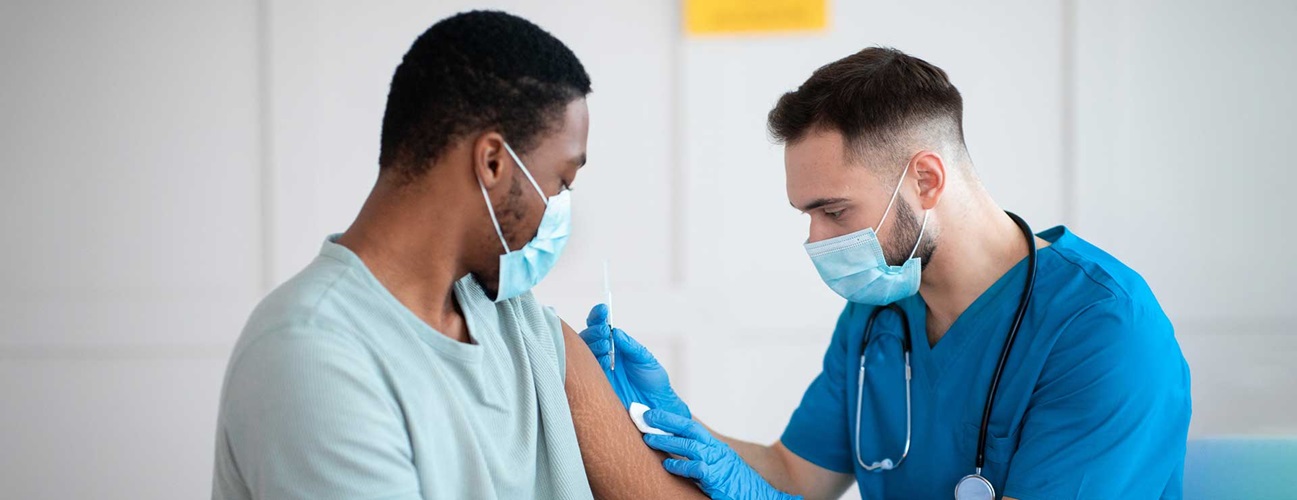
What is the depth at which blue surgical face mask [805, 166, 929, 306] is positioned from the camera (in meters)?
1.56

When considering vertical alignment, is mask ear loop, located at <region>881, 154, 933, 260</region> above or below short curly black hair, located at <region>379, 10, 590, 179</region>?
below

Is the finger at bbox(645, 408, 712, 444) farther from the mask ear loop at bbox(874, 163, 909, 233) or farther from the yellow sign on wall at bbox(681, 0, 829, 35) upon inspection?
the yellow sign on wall at bbox(681, 0, 829, 35)

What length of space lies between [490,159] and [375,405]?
308 mm

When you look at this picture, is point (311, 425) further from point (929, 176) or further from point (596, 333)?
point (929, 176)

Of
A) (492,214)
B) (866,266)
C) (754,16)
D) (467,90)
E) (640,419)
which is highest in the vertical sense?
(754,16)

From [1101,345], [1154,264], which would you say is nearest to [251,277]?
[1101,345]

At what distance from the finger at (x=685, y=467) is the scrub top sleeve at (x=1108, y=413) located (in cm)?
45

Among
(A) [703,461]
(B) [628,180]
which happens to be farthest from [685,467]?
(B) [628,180]

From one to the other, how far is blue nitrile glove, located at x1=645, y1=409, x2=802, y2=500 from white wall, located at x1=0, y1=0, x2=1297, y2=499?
0.96m

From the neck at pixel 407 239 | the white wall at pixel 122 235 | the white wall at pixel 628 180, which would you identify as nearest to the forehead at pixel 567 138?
the neck at pixel 407 239

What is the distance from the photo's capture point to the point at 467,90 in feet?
3.73

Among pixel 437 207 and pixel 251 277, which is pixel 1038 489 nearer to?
pixel 437 207

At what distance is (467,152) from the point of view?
1.15 metres

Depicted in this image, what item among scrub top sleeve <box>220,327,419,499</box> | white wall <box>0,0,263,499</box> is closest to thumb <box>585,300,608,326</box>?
scrub top sleeve <box>220,327,419,499</box>
